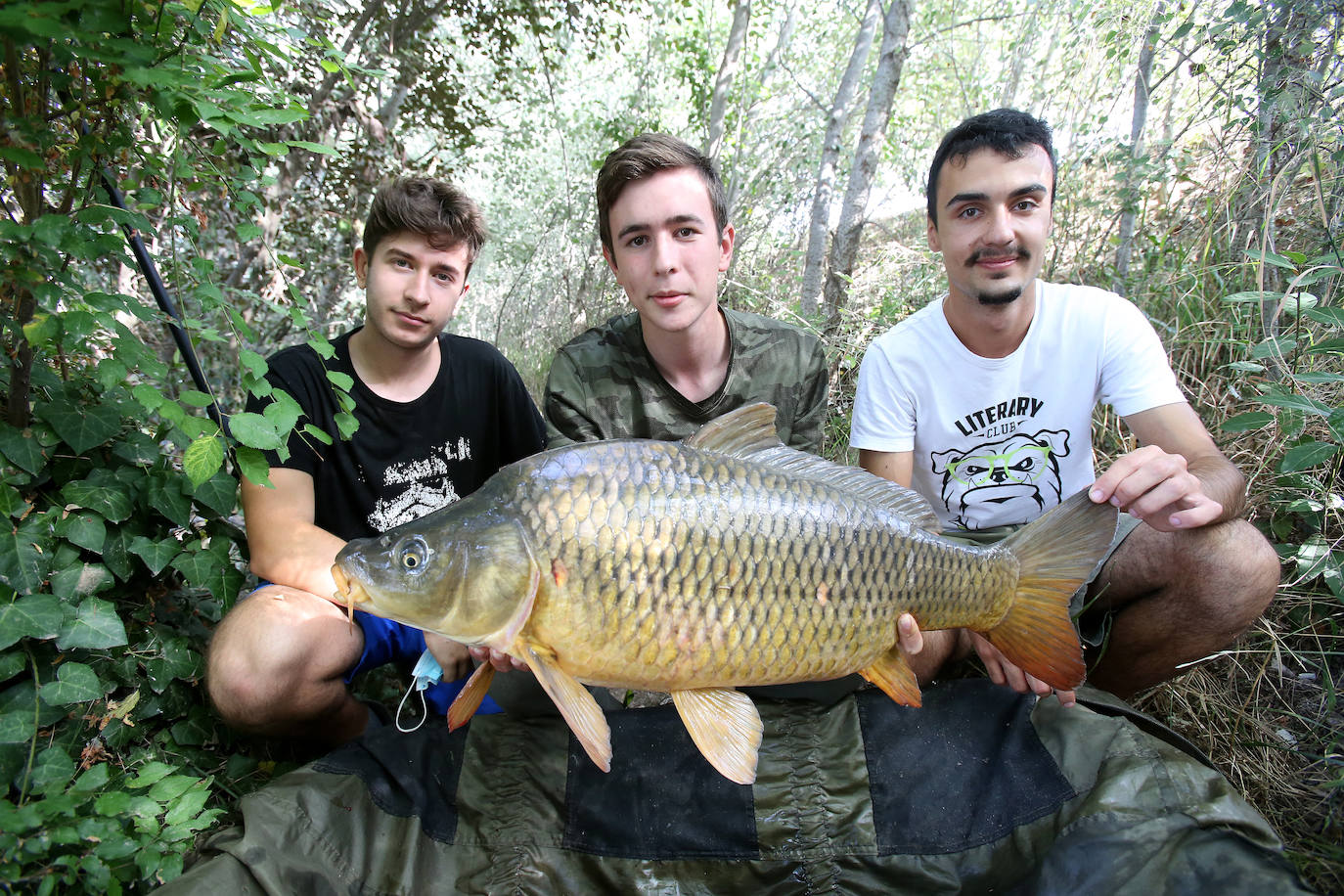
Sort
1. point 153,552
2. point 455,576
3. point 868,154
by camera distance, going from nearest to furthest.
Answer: point 455,576 → point 153,552 → point 868,154

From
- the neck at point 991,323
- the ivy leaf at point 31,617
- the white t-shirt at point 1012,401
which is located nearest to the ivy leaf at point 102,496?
the ivy leaf at point 31,617

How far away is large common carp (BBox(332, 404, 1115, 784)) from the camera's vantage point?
1.14 m

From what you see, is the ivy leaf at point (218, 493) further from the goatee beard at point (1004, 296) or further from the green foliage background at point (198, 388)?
the goatee beard at point (1004, 296)

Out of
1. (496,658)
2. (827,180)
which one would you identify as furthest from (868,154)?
(496,658)

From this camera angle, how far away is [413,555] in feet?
3.77

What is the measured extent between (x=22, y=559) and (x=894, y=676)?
158 cm

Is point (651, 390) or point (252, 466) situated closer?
point (252, 466)

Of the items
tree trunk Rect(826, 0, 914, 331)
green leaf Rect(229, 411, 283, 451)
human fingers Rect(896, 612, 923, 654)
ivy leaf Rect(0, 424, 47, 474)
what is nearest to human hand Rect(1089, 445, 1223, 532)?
human fingers Rect(896, 612, 923, 654)

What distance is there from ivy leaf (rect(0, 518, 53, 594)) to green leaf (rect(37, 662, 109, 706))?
16cm

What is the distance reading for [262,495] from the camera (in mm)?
1771

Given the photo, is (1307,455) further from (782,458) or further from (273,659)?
(273,659)

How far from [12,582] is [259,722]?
1.79 ft

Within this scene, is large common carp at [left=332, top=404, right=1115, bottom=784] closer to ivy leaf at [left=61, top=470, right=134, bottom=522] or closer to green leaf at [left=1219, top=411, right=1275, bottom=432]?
green leaf at [left=1219, top=411, right=1275, bottom=432]

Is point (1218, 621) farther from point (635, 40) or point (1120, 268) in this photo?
point (635, 40)
